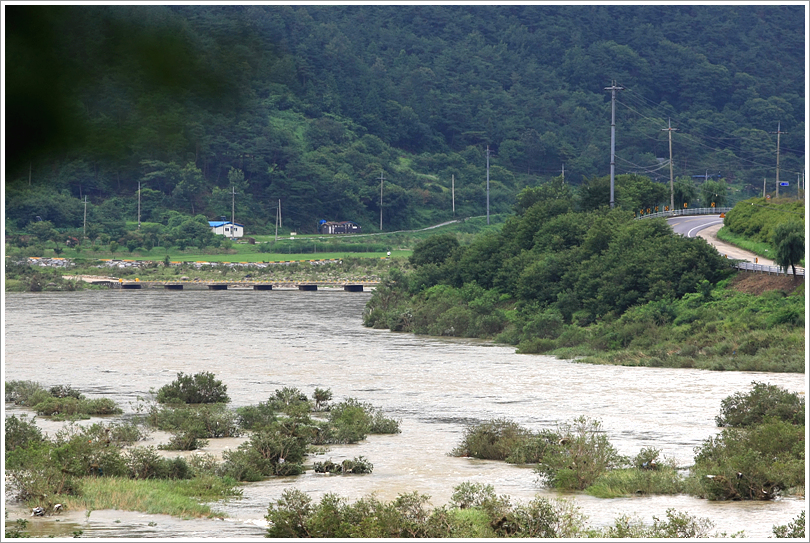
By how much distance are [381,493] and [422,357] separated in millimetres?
26660

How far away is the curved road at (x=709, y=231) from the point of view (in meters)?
55.0

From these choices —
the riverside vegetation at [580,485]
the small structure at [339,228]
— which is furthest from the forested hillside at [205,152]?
the riverside vegetation at [580,485]

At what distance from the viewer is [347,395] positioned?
34750 mm

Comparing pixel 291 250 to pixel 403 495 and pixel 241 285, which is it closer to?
pixel 241 285

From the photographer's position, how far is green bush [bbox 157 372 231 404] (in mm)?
33250

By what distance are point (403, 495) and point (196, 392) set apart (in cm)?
1856

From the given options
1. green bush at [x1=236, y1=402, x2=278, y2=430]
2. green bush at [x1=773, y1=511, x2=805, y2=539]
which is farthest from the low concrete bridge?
green bush at [x1=773, y1=511, x2=805, y2=539]

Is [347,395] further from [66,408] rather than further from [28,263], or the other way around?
[28,263]

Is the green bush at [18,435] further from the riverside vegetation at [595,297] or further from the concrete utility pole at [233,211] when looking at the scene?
the concrete utility pole at [233,211]

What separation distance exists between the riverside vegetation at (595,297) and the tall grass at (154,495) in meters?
24.4

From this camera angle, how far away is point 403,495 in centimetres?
1614

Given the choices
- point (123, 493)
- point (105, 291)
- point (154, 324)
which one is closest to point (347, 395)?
point (123, 493)

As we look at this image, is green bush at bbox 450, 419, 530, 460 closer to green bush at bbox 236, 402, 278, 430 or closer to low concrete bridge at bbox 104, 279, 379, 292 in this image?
green bush at bbox 236, 402, 278, 430

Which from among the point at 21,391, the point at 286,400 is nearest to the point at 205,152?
the point at 21,391
